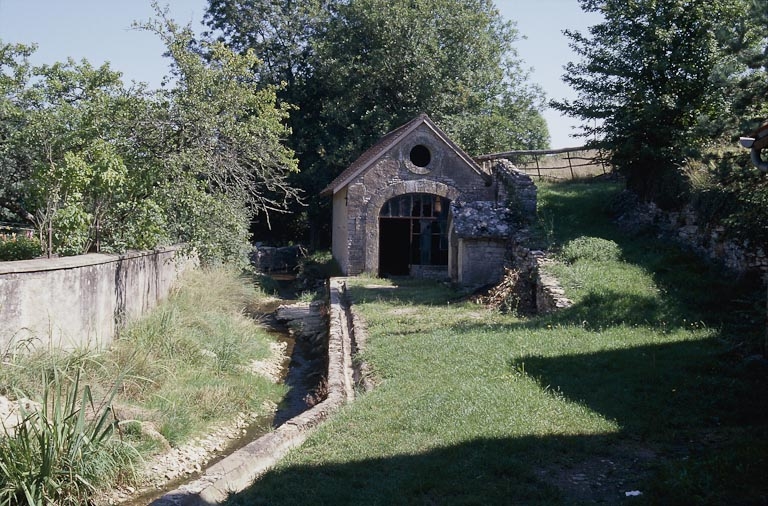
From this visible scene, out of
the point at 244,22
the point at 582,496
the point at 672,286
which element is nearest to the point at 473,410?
the point at 582,496

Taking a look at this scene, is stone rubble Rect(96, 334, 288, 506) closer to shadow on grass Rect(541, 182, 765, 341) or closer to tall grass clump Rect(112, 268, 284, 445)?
tall grass clump Rect(112, 268, 284, 445)

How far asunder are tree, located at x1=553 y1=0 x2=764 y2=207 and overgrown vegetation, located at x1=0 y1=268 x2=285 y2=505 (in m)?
10.2

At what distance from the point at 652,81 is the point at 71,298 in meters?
13.9

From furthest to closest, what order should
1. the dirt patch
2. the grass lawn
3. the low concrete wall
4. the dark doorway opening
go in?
the dark doorway opening → the low concrete wall → the grass lawn → the dirt patch

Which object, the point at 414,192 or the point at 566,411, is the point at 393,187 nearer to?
the point at 414,192

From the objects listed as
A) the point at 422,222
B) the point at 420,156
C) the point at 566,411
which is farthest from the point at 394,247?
the point at 566,411

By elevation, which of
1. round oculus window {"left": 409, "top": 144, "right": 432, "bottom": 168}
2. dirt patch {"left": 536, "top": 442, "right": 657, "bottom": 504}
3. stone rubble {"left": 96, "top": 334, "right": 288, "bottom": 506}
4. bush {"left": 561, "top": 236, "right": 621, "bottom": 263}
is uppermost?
round oculus window {"left": 409, "top": 144, "right": 432, "bottom": 168}

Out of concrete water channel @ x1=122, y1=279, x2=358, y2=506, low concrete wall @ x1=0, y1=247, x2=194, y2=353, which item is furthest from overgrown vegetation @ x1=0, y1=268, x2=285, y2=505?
concrete water channel @ x1=122, y1=279, x2=358, y2=506

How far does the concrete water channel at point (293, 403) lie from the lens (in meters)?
6.50

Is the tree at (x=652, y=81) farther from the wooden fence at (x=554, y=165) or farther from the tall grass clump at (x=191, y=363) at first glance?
the tall grass clump at (x=191, y=363)

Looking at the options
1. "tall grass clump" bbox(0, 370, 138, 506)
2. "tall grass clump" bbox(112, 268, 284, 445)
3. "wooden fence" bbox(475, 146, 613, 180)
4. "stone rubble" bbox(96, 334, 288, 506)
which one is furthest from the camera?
"wooden fence" bbox(475, 146, 613, 180)

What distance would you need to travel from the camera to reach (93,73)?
14.6 meters

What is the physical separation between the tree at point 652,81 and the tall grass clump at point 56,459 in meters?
13.1

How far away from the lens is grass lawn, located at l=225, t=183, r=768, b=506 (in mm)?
5477
